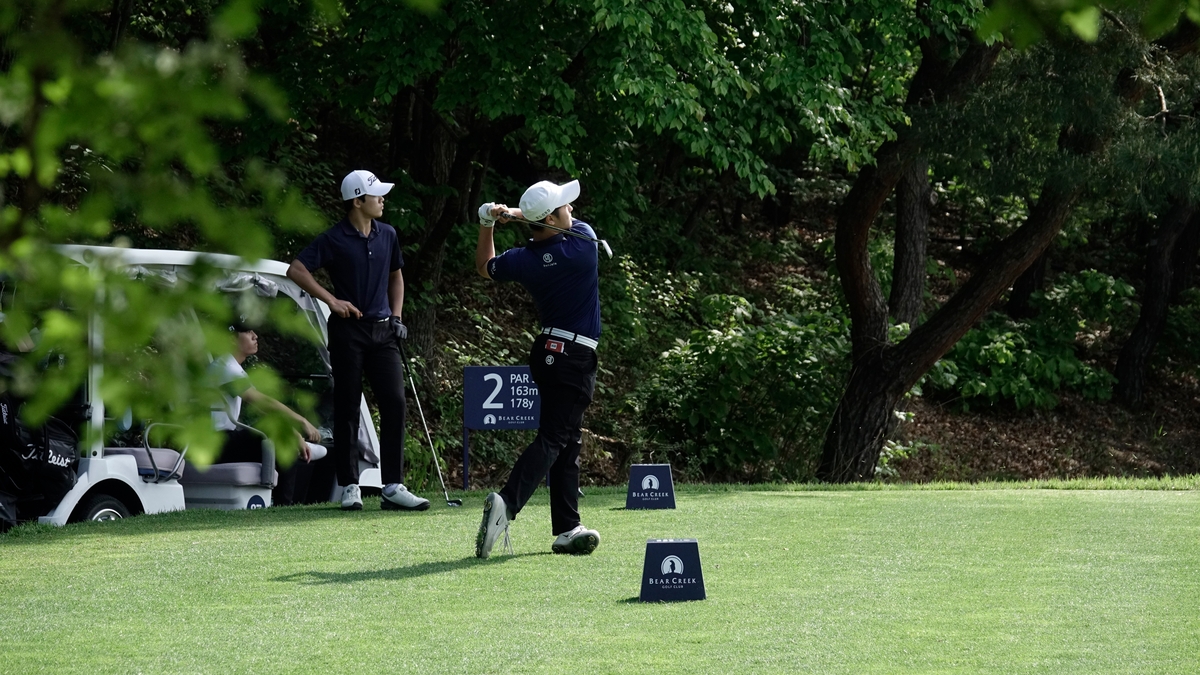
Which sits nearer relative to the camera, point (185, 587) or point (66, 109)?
point (66, 109)

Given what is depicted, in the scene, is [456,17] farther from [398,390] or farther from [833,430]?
[833,430]

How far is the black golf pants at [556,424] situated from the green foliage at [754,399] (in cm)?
963

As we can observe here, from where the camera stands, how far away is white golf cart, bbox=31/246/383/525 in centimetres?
840

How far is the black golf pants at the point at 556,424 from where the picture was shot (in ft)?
23.2

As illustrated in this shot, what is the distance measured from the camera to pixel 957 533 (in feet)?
26.4

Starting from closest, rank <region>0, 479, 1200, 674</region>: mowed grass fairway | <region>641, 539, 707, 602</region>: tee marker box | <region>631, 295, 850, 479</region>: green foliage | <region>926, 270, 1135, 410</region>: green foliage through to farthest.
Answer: <region>0, 479, 1200, 674</region>: mowed grass fairway, <region>641, 539, 707, 602</region>: tee marker box, <region>631, 295, 850, 479</region>: green foliage, <region>926, 270, 1135, 410</region>: green foliage

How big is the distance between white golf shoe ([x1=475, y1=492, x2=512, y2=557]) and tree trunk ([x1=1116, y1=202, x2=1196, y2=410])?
68.8ft

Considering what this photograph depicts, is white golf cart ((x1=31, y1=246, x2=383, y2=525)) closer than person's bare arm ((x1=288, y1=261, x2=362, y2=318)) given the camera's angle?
Yes

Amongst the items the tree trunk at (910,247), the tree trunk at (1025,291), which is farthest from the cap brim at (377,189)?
the tree trunk at (1025,291)

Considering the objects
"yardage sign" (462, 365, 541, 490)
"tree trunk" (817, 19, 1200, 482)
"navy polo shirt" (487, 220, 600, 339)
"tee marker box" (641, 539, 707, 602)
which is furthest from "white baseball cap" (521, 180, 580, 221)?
"tree trunk" (817, 19, 1200, 482)

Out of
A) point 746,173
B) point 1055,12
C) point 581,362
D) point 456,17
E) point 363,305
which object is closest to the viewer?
point 1055,12

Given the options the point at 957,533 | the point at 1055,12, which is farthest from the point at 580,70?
the point at 1055,12

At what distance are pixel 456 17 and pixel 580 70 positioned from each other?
187 centimetres

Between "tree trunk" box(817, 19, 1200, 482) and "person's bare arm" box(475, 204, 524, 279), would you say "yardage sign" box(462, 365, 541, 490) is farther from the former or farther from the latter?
"tree trunk" box(817, 19, 1200, 482)
